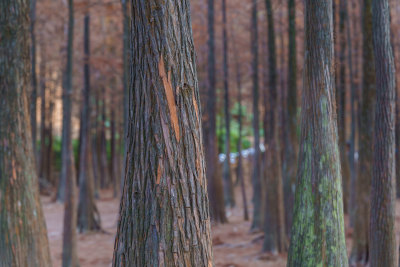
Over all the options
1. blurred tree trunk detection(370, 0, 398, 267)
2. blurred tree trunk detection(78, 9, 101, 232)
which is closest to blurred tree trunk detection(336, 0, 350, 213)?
blurred tree trunk detection(370, 0, 398, 267)

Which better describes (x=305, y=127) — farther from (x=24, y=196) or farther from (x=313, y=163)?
(x=24, y=196)

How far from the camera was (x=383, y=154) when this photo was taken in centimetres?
657

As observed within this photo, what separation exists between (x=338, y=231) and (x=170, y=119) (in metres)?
3.12

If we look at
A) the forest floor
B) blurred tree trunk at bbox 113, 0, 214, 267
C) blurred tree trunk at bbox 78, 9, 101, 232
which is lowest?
the forest floor

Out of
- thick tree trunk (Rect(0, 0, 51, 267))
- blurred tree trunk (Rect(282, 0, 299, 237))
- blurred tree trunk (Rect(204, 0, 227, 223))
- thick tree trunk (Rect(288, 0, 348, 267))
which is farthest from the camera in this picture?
blurred tree trunk (Rect(204, 0, 227, 223))

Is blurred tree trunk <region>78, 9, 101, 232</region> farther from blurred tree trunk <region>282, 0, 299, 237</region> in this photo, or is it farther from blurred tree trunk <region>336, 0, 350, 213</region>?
blurred tree trunk <region>336, 0, 350, 213</region>

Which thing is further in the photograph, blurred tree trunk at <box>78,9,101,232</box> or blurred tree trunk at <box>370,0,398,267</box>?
blurred tree trunk at <box>78,9,101,232</box>

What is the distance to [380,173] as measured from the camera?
661cm

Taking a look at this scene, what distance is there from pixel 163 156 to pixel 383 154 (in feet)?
13.1

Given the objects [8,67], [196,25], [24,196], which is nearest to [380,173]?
[24,196]

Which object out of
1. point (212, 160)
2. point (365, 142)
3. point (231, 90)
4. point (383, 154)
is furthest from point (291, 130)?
point (231, 90)

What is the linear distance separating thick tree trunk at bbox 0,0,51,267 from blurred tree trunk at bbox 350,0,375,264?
18.7 ft

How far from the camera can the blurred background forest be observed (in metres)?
10.3

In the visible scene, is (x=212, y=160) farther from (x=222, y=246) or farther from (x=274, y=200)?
(x=274, y=200)
